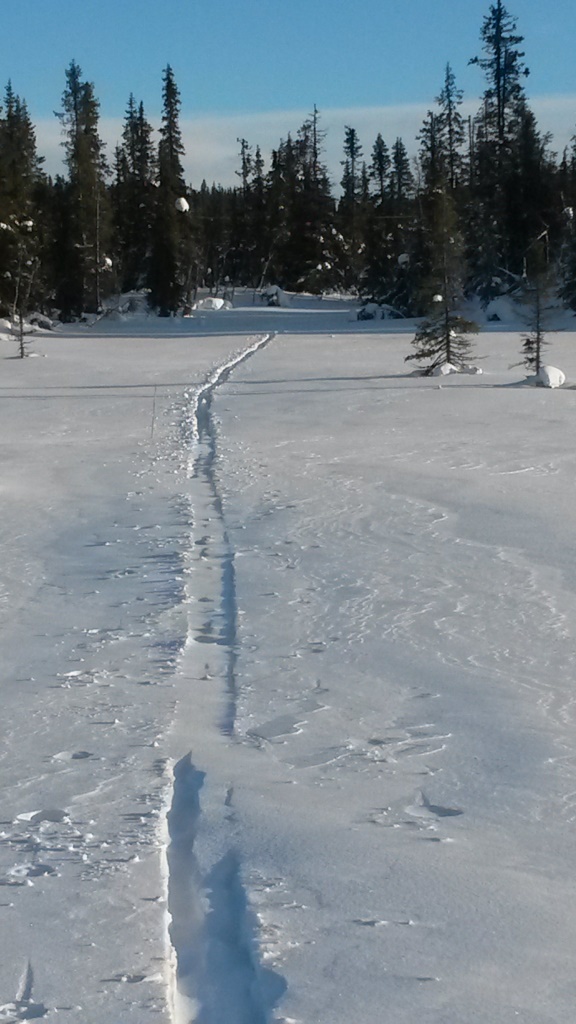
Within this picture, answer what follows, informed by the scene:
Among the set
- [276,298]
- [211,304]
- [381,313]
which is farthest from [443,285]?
[276,298]

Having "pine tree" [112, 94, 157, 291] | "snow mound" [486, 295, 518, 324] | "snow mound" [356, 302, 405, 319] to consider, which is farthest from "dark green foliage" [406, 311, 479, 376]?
"pine tree" [112, 94, 157, 291]

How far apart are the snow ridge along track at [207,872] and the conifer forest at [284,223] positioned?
32814 millimetres

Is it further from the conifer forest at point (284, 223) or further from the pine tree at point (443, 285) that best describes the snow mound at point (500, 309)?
the pine tree at point (443, 285)

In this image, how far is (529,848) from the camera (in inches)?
161

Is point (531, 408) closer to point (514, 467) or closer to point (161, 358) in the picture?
point (514, 467)

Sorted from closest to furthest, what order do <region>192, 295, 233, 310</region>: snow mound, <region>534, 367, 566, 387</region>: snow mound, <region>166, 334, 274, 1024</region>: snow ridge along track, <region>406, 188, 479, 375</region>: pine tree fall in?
<region>166, 334, 274, 1024</region>: snow ridge along track, <region>534, 367, 566, 387</region>: snow mound, <region>406, 188, 479, 375</region>: pine tree, <region>192, 295, 233, 310</region>: snow mound

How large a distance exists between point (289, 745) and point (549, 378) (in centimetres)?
1937

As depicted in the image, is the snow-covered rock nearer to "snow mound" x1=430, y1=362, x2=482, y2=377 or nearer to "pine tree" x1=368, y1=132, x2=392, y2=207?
"snow mound" x1=430, y1=362, x2=482, y2=377

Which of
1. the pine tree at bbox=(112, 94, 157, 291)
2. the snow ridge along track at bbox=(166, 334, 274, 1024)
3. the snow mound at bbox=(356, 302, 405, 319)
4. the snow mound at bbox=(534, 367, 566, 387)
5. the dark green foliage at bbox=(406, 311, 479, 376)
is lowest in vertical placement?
the snow ridge along track at bbox=(166, 334, 274, 1024)

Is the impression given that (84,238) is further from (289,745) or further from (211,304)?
(289,745)

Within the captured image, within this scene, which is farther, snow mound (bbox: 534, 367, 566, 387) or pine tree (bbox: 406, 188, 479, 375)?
pine tree (bbox: 406, 188, 479, 375)

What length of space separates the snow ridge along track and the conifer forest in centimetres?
3281

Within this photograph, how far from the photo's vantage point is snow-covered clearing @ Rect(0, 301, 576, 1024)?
3.30 meters

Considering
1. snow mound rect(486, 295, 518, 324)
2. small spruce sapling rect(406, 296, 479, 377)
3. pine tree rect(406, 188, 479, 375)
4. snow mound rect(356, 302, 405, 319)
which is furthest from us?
snow mound rect(356, 302, 405, 319)
